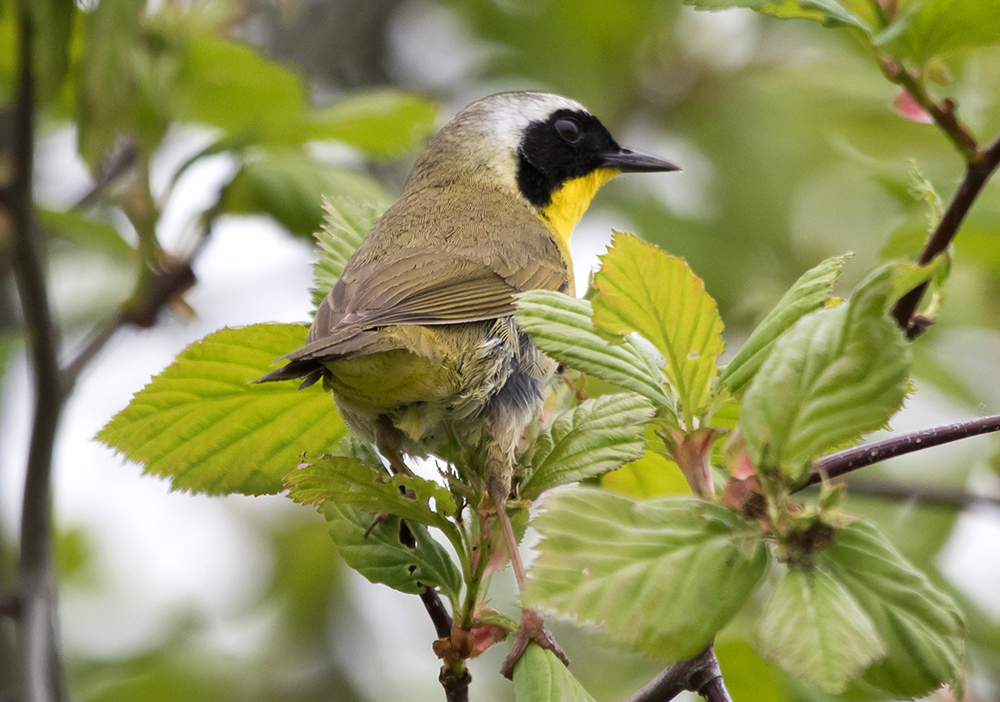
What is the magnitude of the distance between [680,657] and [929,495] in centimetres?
213

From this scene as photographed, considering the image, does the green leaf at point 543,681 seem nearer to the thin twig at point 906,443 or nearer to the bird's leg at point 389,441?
the thin twig at point 906,443

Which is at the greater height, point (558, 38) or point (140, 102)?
point (558, 38)

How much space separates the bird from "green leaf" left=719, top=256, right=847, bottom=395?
536 millimetres

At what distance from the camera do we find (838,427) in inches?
55.7

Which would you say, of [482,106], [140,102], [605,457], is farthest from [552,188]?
[605,457]

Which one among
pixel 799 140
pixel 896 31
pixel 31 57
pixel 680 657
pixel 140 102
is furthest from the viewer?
pixel 799 140

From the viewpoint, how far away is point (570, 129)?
4.10m

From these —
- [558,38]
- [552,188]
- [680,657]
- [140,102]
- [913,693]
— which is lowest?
[913,693]

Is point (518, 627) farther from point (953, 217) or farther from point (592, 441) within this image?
point (953, 217)

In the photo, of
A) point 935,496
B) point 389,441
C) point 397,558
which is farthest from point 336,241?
point 935,496

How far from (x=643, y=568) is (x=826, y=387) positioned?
13.5 inches

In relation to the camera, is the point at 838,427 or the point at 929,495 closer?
the point at 838,427

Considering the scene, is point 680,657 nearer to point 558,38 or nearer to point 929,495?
point 929,495

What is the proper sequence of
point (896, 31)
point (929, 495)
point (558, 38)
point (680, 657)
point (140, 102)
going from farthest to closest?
point (558, 38), point (140, 102), point (929, 495), point (896, 31), point (680, 657)
